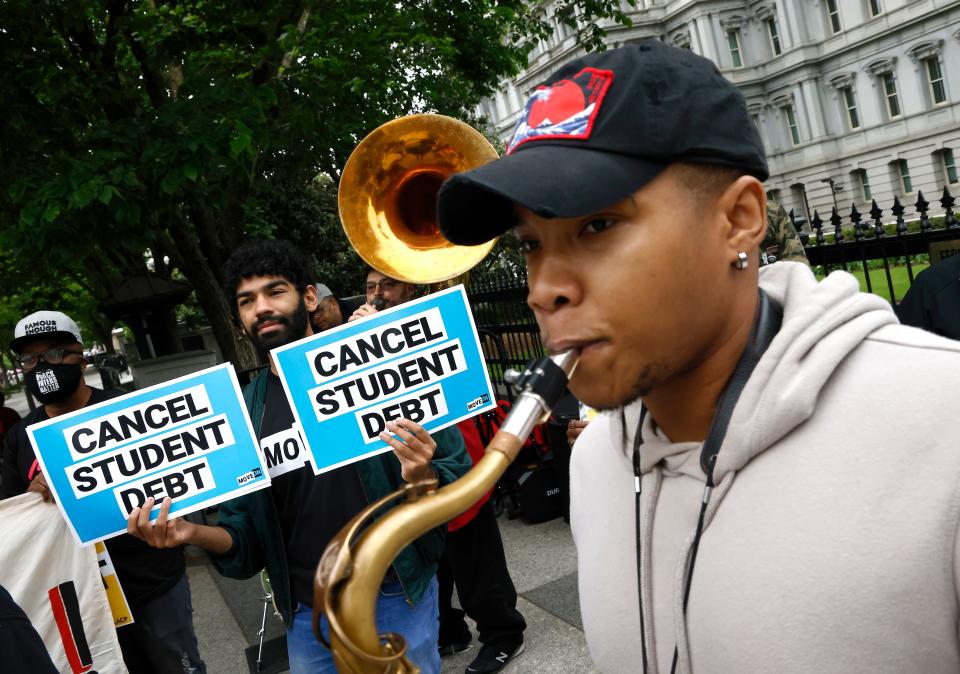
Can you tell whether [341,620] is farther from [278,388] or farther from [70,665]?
[70,665]

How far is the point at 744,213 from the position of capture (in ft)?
4.14

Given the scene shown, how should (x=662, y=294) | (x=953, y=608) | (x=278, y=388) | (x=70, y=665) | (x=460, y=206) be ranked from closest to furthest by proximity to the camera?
(x=953, y=608) < (x=662, y=294) < (x=460, y=206) < (x=278, y=388) < (x=70, y=665)

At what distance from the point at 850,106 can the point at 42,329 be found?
168 feet

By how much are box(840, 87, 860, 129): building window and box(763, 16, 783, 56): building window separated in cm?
507

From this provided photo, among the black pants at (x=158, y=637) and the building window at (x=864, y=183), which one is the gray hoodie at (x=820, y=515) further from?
the building window at (x=864, y=183)

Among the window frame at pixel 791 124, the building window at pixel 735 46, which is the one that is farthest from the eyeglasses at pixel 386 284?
the building window at pixel 735 46

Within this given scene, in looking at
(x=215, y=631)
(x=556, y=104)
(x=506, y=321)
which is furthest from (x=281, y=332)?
(x=506, y=321)

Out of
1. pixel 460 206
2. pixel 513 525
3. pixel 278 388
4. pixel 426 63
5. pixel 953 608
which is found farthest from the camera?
pixel 426 63

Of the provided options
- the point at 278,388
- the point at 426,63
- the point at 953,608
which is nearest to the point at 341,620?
the point at 953,608

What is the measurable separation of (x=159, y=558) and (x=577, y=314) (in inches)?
146

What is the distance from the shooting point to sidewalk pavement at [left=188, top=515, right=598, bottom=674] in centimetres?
471

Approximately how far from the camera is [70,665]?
13.7ft

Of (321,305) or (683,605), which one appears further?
(321,305)

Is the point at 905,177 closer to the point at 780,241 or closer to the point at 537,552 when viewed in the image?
the point at 537,552
